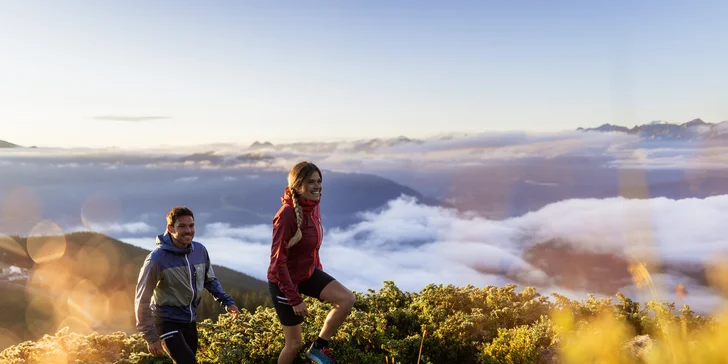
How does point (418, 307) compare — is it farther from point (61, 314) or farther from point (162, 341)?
point (61, 314)

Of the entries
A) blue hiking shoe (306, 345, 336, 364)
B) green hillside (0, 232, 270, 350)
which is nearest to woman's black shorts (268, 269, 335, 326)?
blue hiking shoe (306, 345, 336, 364)

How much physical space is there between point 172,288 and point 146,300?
28cm

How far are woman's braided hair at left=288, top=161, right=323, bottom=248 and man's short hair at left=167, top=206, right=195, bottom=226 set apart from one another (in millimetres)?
1076

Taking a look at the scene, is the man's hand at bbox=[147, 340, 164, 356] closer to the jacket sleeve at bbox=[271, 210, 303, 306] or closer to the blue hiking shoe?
the jacket sleeve at bbox=[271, 210, 303, 306]

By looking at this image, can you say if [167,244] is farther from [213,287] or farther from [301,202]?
[301,202]

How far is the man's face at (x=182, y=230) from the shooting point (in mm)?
5059

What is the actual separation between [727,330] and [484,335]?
3.24 meters

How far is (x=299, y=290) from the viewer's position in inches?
211

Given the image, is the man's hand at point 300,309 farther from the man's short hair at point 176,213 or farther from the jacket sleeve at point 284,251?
the man's short hair at point 176,213

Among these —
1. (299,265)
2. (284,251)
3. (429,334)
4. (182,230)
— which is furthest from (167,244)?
(429,334)

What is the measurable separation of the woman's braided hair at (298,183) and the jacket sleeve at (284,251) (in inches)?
1.9

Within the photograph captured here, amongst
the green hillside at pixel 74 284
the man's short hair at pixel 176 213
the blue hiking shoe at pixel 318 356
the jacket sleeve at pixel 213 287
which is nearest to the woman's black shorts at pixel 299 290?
the blue hiking shoe at pixel 318 356

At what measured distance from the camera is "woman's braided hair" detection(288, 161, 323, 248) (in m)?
4.96

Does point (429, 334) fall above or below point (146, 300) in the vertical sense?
below
